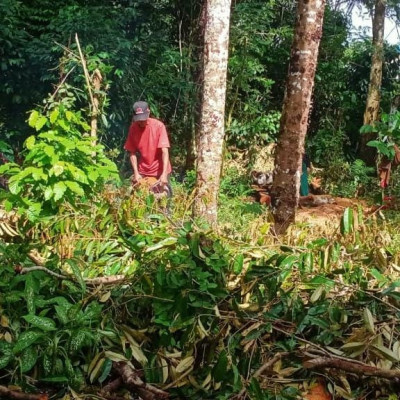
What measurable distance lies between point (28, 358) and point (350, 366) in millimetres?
1290

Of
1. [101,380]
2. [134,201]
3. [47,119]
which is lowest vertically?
[101,380]

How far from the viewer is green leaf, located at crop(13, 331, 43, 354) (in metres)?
2.04

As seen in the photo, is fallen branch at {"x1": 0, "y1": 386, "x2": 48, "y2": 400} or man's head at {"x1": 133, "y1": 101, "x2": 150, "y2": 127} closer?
fallen branch at {"x1": 0, "y1": 386, "x2": 48, "y2": 400}

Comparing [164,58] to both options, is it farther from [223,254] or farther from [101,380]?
[101,380]

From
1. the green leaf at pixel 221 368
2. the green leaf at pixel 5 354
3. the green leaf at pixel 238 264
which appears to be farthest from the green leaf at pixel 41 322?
the green leaf at pixel 238 264

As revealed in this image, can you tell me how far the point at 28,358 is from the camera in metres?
2.05

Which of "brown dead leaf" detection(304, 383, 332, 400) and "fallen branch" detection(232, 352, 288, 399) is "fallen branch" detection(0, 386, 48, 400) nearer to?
"fallen branch" detection(232, 352, 288, 399)

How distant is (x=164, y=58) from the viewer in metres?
8.88

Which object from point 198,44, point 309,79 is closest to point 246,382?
point 309,79

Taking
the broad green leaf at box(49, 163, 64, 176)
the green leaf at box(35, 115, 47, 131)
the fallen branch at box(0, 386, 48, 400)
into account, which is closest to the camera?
the fallen branch at box(0, 386, 48, 400)

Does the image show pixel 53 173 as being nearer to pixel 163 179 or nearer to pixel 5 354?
pixel 5 354

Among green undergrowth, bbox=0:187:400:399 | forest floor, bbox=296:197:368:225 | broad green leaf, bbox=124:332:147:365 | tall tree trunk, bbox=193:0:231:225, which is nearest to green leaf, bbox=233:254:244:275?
green undergrowth, bbox=0:187:400:399

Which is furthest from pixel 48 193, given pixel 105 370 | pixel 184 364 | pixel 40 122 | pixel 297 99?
pixel 297 99

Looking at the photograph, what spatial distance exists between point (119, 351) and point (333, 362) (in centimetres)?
91
